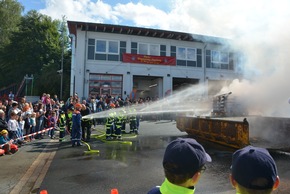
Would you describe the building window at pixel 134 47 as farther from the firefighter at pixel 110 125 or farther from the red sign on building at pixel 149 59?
the firefighter at pixel 110 125

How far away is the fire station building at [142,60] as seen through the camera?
24.0 meters

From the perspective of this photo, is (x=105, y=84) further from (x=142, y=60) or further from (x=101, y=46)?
(x=142, y=60)

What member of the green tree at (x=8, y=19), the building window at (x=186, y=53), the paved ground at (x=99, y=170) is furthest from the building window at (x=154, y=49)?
the green tree at (x=8, y=19)

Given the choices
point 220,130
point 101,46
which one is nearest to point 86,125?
point 220,130

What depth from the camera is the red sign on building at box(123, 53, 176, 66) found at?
2498 cm

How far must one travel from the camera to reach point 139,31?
25453 mm

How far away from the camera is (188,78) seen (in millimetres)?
27219

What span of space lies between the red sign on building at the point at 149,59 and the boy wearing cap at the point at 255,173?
77.7 ft

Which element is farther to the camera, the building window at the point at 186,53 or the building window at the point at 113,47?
the building window at the point at 186,53

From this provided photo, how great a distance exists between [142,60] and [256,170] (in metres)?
24.1

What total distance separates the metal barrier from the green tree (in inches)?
1596

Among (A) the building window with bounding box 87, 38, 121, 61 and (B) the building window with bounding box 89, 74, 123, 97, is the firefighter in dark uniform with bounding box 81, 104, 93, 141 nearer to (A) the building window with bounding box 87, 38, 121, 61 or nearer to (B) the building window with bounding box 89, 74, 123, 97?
(B) the building window with bounding box 89, 74, 123, 97

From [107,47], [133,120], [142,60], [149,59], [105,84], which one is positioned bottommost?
[133,120]

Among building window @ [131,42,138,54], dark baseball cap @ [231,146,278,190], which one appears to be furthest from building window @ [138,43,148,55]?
dark baseball cap @ [231,146,278,190]
